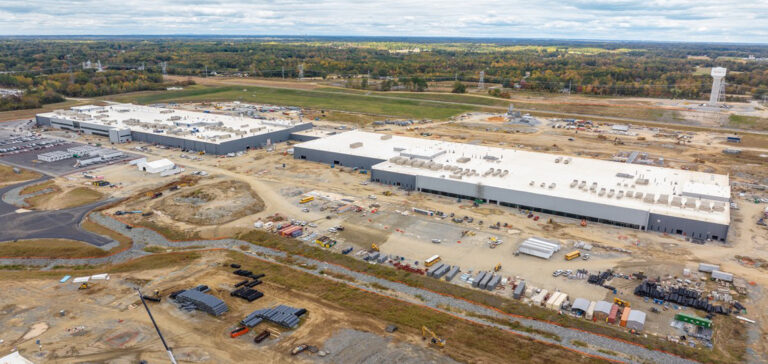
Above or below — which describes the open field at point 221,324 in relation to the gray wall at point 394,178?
below

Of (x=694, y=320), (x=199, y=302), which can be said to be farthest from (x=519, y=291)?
(x=199, y=302)

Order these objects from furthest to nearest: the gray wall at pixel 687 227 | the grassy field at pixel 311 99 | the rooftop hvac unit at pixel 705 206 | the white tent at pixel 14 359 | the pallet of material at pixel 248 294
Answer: the grassy field at pixel 311 99, the rooftop hvac unit at pixel 705 206, the gray wall at pixel 687 227, the pallet of material at pixel 248 294, the white tent at pixel 14 359

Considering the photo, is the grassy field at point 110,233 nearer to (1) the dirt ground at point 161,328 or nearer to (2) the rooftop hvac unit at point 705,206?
(1) the dirt ground at point 161,328

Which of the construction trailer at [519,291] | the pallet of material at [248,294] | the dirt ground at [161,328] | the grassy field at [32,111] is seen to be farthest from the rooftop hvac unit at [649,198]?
the grassy field at [32,111]

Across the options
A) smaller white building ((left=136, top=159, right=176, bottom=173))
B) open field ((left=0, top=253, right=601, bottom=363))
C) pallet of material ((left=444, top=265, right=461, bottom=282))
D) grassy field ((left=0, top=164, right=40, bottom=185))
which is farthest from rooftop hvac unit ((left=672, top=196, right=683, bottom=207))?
grassy field ((left=0, top=164, right=40, bottom=185))

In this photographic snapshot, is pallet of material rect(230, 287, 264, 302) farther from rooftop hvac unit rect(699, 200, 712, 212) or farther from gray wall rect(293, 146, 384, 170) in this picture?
rooftop hvac unit rect(699, 200, 712, 212)
